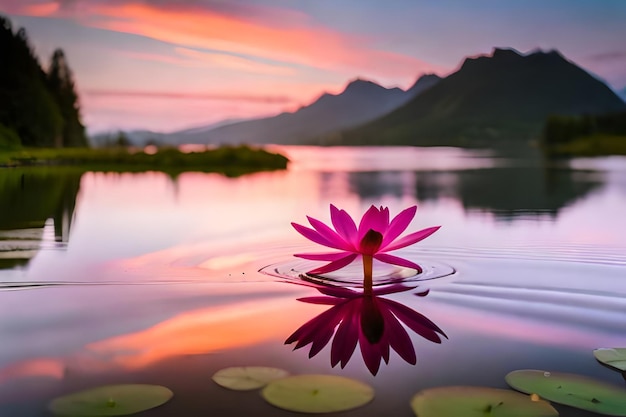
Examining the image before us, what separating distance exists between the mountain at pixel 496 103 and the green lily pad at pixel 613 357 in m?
62.6

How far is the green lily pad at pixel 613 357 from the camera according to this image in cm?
78

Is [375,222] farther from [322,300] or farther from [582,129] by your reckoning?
[582,129]

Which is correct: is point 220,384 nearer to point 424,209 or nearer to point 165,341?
point 165,341

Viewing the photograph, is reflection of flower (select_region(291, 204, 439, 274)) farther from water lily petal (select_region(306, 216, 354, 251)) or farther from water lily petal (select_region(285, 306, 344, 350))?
water lily petal (select_region(285, 306, 344, 350))

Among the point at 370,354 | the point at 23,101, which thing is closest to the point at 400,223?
the point at 370,354

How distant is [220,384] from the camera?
0.69m

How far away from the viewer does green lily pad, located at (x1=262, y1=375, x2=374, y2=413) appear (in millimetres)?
634

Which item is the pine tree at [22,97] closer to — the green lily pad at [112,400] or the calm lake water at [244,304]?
the calm lake water at [244,304]

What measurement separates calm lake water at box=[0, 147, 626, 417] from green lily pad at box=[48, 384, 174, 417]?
0.06ft

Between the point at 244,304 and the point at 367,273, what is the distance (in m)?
0.24

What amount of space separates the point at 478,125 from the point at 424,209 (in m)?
73.5

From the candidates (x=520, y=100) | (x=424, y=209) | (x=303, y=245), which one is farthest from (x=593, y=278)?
(x=520, y=100)

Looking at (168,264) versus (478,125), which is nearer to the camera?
(168,264)

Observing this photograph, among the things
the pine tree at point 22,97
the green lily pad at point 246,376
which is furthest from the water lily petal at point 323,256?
the pine tree at point 22,97
